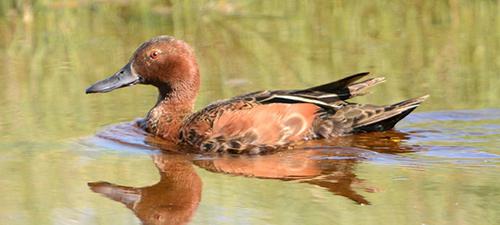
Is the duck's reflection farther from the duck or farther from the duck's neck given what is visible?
the duck's neck

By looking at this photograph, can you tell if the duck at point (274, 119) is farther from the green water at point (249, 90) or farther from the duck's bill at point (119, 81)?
the green water at point (249, 90)

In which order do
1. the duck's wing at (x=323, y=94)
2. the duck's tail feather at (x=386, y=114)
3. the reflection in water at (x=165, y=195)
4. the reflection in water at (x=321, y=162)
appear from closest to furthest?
1. the reflection in water at (x=165, y=195)
2. the reflection in water at (x=321, y=162)
3. the duck's wing at (x=323, y=94)
4. the duck's tail feather at (x=386, y=114)

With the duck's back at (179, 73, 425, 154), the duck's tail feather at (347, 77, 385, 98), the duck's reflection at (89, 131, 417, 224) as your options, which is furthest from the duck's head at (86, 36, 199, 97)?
the duck's tail feather at (347, 77, 385, 98)

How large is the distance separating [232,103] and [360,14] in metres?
4.32

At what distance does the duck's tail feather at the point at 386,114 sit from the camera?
8.34m

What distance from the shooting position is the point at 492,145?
7.86 metres

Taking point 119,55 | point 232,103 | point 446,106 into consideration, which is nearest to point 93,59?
point 119,55

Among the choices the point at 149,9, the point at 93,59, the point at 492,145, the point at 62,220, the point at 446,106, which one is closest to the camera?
the point at 62,220

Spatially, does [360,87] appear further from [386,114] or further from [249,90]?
[249,90]

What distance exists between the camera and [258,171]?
7375 millimetres

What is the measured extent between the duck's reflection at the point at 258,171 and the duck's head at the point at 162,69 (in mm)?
1069

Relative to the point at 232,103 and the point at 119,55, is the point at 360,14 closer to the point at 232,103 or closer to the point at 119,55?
the point at 119,55

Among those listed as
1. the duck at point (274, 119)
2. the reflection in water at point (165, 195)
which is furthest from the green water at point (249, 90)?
the duck at point (274, 119)

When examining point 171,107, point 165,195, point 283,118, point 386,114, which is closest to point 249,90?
point 171,107
